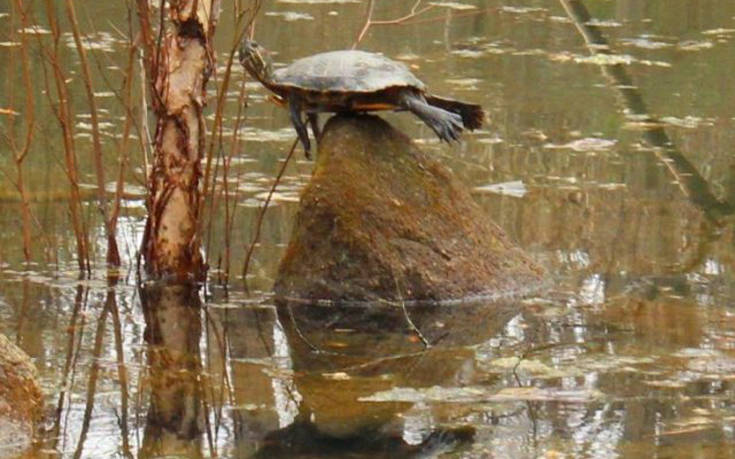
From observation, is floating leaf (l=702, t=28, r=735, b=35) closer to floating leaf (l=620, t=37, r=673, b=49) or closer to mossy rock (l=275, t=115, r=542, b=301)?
floating leaf (l=620, t=37, r=673, b=49)

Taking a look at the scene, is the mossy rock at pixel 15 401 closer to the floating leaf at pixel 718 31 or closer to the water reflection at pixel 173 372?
the water reflection at pixel 173 372

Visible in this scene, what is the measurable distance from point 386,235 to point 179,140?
3.34ft

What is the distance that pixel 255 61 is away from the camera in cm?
702

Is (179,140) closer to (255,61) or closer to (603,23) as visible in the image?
(255,61)

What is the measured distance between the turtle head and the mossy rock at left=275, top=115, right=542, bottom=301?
43cm

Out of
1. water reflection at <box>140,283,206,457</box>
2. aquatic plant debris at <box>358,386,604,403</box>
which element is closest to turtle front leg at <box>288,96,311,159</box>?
water reflection at <box>140,283,206,457</box>

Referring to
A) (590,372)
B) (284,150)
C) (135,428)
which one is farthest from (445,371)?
(284,150)

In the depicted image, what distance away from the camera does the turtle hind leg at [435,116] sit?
683 cm

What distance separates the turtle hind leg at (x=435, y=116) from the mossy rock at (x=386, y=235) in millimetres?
166

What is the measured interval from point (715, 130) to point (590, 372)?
520cm

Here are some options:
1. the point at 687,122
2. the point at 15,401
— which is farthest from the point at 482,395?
the point at 687,122

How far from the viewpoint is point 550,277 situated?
6.89 m

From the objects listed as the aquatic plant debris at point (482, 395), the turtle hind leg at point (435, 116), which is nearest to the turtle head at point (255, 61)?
the turtle hind leg at point (435, 116)

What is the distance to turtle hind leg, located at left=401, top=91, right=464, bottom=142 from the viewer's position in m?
6.83
